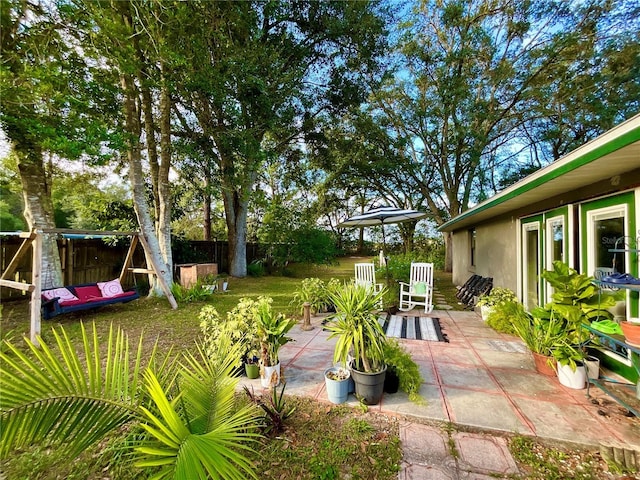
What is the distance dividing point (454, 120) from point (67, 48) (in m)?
11.8

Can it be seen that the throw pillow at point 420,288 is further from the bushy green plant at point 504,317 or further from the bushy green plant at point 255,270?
the bushy green plant at point 255,270

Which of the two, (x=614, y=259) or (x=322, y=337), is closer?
(x=614, y=259)

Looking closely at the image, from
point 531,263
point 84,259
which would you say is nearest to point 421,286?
point 531,263

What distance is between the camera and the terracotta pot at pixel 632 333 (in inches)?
78.7

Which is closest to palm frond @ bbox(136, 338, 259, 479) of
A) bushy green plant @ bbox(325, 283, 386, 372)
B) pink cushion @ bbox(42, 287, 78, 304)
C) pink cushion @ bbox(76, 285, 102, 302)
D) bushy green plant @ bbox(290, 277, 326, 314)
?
bushy green plant @ bbox(325, 283, 386, 372)

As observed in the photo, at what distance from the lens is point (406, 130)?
13.0 meters

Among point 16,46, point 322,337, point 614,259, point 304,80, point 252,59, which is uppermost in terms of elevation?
point 304,80

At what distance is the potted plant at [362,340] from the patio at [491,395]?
0.61 ft

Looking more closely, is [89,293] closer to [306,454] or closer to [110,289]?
[110,289]

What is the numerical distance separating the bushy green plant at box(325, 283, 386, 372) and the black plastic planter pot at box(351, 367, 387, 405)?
66mm

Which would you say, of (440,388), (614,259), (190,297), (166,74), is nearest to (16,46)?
(166,74)

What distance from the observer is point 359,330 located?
7.66 feet

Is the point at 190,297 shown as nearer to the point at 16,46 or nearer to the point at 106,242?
the point at 106,242

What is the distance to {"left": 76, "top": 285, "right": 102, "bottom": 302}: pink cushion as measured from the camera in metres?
5.26
